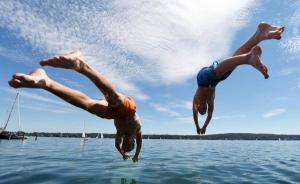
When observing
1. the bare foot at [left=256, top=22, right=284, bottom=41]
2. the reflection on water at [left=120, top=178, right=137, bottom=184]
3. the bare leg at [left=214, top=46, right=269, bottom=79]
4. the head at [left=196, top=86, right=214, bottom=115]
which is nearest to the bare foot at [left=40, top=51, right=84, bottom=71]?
the bare leg at [left=214, top=46, right=269, bottom=79]

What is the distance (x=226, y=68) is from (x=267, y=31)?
4.80ft

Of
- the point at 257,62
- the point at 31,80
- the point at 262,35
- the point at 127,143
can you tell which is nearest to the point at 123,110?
the point at 127,143

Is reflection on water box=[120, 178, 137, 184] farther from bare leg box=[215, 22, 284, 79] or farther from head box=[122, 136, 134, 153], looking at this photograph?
bare leg box=[215, 22, 284, 79]

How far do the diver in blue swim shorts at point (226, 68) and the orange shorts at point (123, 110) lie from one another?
96.3 inches

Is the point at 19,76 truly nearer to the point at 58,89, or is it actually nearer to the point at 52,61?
the point at 52,61

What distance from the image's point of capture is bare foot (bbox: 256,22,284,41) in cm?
770

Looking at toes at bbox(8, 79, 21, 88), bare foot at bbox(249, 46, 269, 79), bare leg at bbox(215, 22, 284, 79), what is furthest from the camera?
bare leg at bbox(215, 22, 284, 79)

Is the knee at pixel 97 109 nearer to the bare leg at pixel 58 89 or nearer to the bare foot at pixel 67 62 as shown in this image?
the bare leg at pixel 58 89

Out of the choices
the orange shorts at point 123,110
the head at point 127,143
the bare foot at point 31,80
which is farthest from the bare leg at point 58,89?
the head at point 127,143

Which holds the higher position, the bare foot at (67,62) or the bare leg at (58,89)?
the bare foot at (67,62)

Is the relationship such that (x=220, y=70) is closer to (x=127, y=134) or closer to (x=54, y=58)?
(x=127, y=134)

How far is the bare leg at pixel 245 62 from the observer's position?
7.10 metres

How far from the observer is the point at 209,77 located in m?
8.98

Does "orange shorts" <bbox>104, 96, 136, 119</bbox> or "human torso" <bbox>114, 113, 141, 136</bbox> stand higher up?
"orange shorts" <bbox>104, 96, 136, 119</bbox>
